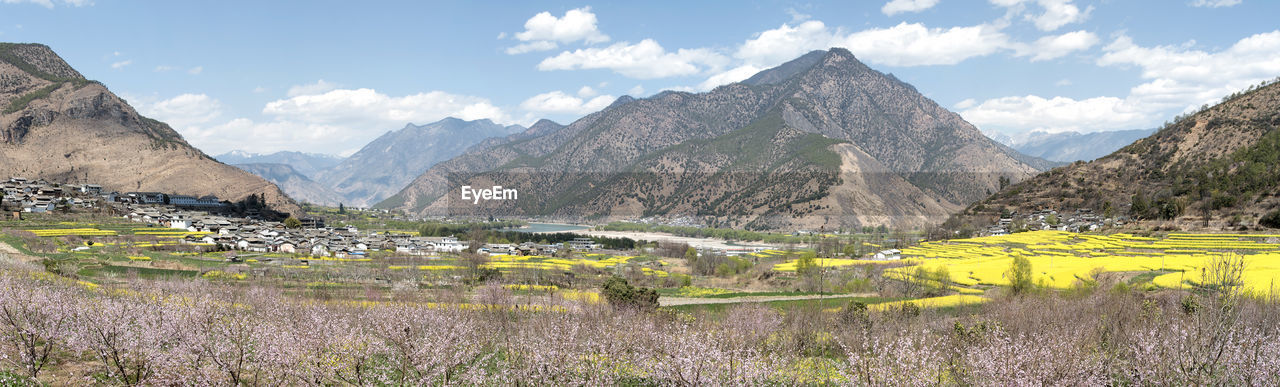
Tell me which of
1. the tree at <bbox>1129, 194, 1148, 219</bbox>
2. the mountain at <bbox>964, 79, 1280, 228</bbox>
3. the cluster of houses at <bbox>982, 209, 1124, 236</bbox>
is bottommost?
the cluster of houses at <bbox>982, 209, 1124, 236</bbox>

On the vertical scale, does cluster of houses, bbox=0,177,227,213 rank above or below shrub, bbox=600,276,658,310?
above

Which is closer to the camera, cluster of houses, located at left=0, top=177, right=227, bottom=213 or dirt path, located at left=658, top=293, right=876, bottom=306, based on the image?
dirt path, located at left=658, top=293, right=876, bottom=306

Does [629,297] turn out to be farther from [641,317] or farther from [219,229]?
[219,229]

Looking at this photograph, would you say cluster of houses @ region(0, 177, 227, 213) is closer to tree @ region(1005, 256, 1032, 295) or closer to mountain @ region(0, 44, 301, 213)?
mountain @ region(0, 44, 301, 213)

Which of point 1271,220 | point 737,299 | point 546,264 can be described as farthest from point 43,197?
point 1271,220

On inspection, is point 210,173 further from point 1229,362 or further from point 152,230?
point 1229,362

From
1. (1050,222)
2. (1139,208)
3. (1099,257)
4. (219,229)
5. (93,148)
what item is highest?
(93,148)

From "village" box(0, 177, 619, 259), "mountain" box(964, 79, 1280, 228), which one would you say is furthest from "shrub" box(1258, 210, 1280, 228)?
"village" box(0, 177, 619, 259)
